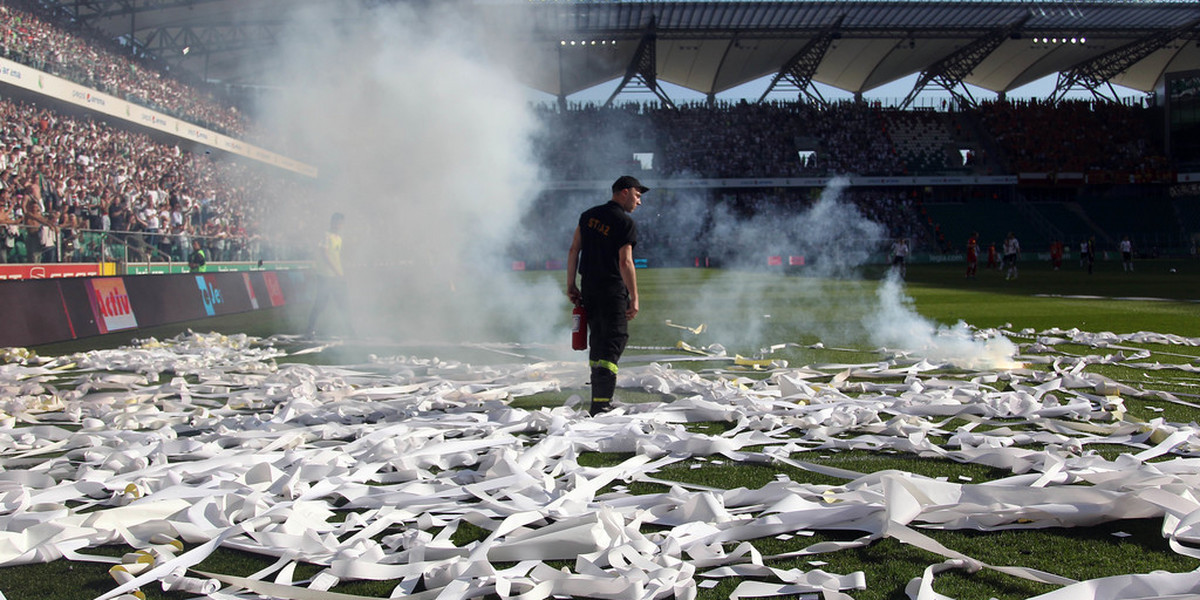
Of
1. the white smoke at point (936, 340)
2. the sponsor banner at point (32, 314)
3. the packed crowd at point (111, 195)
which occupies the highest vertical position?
the packed crowd at point (111, 195)

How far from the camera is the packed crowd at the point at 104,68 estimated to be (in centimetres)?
2316

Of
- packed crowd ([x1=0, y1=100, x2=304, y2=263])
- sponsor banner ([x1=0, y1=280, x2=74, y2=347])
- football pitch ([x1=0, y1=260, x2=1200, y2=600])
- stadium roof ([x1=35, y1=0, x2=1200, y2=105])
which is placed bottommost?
football pitch ([x1=0, y1=260, x2=1200, y2=600])

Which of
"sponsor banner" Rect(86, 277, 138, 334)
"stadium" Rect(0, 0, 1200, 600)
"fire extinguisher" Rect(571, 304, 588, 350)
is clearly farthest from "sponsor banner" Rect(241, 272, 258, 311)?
"fire extinguisher" Rect(571, 304, 588, 350)

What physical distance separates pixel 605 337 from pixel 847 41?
47.9 meters

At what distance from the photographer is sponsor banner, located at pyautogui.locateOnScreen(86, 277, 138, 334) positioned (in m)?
13.3

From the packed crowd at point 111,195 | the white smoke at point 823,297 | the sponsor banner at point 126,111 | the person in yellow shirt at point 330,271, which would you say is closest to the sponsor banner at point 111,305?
the packed crowd at point 111,195

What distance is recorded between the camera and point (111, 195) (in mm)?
21141

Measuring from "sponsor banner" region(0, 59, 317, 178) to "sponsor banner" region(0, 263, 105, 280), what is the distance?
14.7 ft

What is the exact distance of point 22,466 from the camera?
477cm

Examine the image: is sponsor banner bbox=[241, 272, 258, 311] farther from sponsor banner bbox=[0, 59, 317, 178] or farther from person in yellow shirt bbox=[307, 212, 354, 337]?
person in yellow shirt bbox=[307, 212, 354, 337]

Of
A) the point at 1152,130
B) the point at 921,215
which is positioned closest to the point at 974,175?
the point at 921,215

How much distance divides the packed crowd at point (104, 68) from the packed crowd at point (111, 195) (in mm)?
1295

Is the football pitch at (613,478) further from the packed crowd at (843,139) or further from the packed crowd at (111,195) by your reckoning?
the packed crowd at (843,139)

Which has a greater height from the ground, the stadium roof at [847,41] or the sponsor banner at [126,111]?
the stadium roof at [847,41]
